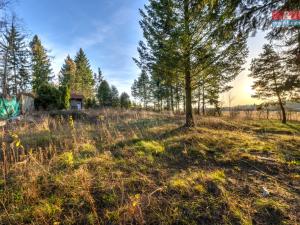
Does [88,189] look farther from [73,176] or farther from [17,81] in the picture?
[17,81]

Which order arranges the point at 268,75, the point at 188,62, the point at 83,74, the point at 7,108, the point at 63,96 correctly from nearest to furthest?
the point at 188,62
the point at 7,108
the point at 268,75
the point at 63,96
the point at 83,74

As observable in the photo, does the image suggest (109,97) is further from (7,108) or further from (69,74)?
(7,108)

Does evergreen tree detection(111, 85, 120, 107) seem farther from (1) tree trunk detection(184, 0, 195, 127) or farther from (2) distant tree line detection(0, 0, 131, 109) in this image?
(1) tree trunk detection(184, 0, 195, 127)

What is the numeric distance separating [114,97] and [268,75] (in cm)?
2406

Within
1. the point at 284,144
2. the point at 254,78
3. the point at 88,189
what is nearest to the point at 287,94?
the point at 254,78

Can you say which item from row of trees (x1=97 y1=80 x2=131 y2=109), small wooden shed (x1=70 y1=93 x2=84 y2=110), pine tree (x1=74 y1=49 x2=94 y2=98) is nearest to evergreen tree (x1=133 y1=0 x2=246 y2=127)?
small wooden shed (x1=70 y1=93 x2=84 y2=110)

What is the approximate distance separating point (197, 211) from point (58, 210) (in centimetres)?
195

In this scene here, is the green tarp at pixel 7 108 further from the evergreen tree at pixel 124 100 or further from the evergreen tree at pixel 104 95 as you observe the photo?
the evergreen tree at pixel 124 100

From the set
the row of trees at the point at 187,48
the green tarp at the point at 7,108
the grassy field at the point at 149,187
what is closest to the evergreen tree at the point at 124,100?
the green tarp at the point at 7,108

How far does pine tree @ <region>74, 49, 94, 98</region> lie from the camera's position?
37269 mm

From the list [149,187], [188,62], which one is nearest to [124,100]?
[188,62]

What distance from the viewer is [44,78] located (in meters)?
27.6

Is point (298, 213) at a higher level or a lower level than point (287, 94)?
lower

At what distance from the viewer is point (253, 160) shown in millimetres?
4453
